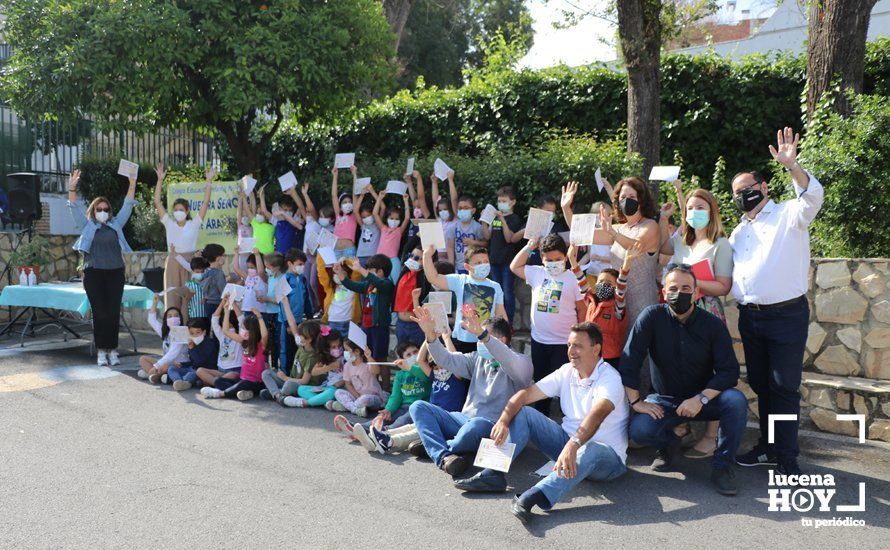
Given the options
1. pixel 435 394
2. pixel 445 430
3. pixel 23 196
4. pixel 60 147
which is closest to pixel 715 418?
pixel 445 430

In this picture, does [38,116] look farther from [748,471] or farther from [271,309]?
[748,471]

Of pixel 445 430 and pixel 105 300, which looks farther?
pixel 105 300

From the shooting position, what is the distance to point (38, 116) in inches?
456

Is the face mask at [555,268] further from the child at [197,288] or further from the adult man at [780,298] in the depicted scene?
the child at [197,288]

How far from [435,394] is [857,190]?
15.3 feet

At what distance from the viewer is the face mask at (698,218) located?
6125 mm

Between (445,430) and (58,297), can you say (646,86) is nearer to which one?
(445,430)

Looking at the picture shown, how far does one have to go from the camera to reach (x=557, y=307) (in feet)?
22.1

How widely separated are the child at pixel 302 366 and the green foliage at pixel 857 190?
526 centimetres

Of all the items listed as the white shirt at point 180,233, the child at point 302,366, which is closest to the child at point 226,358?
the child at point 302,366

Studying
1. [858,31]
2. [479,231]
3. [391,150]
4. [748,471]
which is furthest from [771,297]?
[391,150]

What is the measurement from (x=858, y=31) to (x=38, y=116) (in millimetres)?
11141

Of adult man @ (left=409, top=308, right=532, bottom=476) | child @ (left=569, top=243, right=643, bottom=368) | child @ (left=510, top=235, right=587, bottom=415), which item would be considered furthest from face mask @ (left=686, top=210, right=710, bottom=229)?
adult man @ (left=409, top=308, right=532, bottom=476)

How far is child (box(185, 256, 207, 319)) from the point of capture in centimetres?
970
